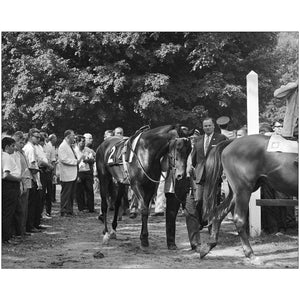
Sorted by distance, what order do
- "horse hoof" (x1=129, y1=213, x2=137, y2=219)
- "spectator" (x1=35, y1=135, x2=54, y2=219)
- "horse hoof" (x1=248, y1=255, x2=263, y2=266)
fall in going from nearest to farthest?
"horse hoof" (x1=248, y1=255, x2=263, y2=266), "spectator" (x1=35, y1=135, x2=54, y2=219), "horse hoof" (x1=129, y1=213, x2=137, y2=219)

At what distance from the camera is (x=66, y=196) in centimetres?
1370

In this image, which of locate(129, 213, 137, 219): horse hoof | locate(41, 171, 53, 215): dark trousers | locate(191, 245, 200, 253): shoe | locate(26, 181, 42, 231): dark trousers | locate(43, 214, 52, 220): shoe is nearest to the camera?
locate(191, 245, 200, 253): shoe

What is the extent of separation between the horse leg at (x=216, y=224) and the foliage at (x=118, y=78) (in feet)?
28.4

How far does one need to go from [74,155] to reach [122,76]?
3.82 metres

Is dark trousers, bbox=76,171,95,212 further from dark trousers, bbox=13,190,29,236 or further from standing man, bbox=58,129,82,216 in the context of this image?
dark trousers, bbox=13,190,29,236

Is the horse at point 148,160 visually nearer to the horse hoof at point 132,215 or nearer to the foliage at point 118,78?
the horse hoof at point 132,215

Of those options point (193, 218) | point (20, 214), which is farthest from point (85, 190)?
point (193, 218)

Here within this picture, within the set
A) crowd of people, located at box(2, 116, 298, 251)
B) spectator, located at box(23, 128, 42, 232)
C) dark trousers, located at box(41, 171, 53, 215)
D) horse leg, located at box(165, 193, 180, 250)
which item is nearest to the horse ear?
crowd of people, located at box(2, 116, 298, 251)

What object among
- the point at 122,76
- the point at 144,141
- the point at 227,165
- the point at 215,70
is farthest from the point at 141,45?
the point at 227,165

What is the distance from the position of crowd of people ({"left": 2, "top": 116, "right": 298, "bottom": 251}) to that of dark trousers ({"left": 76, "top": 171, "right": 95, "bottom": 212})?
3cm

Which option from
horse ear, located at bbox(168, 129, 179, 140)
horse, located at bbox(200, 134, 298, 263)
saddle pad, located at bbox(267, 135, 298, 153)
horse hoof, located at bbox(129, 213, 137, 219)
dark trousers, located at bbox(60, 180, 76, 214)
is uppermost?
horse ear, located at bbox(168, 129, 179, 140)

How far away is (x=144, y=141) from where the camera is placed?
28.4ft

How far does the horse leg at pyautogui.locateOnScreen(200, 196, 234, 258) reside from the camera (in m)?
7.75

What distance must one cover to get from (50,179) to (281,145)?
747 centimetres
